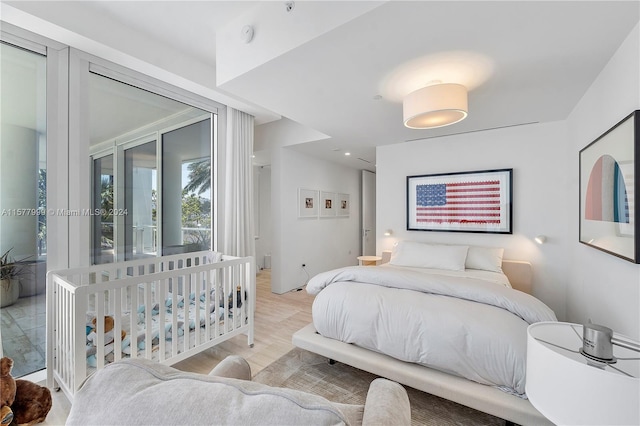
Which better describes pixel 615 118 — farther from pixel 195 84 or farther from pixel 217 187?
pixel 217 187

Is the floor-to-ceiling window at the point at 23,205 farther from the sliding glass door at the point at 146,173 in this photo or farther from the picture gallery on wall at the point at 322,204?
the picture gallery on wall at the point at 322,204

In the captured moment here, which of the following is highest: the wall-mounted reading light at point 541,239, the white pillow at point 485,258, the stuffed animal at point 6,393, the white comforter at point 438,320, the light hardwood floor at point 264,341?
the wall-mounted reading light at point 541,239

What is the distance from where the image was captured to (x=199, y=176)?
10.8ft

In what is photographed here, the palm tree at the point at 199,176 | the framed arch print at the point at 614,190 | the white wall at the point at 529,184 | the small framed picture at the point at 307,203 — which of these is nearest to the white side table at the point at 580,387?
the framed arch print at the point at 614,190

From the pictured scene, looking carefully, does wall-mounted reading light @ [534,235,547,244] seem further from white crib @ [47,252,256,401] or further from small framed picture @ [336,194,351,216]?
small framed picture @ [336,194,351,216]

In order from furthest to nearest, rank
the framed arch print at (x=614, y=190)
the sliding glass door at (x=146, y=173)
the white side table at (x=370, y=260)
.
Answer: the white side table at (x=370, y=260) < the sliding glass door at (x=146, y=173) < the framed arch print at (x=614, y=190)

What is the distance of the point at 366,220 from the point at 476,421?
4.80m

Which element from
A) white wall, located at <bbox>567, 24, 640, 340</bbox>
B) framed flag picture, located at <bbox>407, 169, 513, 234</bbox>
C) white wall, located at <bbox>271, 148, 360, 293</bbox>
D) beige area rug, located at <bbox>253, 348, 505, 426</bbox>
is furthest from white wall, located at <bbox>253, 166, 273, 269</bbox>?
white wall, located at <bbox>567, 24, 640, 340</bbox>

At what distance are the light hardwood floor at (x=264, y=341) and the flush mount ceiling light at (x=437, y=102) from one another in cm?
228

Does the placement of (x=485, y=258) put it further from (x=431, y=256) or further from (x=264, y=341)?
(x=264, y=341)

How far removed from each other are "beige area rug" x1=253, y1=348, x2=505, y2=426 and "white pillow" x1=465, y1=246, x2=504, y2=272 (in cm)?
170

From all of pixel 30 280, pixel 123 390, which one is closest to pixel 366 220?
pixel 30 280

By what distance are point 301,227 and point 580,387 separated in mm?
4008

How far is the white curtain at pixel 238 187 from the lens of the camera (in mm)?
3404
